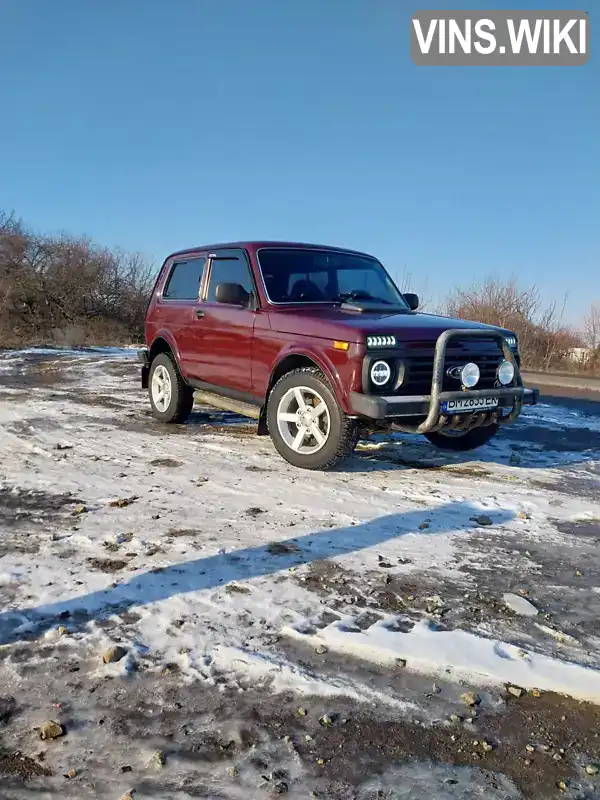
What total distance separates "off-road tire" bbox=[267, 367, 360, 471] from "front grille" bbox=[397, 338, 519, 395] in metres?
0.51

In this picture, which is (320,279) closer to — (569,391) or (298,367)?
(298,367)

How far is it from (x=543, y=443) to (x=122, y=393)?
626 cm

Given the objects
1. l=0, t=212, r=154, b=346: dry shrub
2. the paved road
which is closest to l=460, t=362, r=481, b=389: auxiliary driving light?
the paved road

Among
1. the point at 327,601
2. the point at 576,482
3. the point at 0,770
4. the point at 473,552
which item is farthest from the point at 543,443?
the point at 0,770

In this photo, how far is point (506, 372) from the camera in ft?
17.1

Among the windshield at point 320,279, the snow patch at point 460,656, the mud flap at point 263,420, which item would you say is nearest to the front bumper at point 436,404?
the mud flap at point 263,420

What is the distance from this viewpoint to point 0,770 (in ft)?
5.56

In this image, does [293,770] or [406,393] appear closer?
[293,770]

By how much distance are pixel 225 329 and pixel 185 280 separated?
1323mm

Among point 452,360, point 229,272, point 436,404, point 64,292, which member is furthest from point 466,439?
point 64,292

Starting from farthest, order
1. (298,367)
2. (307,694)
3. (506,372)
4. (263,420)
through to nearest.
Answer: (263,420) → (298,367) → (506,372) → (307,694)

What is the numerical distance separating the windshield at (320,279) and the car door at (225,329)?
23 cm

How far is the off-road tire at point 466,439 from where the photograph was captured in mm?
5895

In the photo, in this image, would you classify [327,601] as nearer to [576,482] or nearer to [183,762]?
[183,762]
